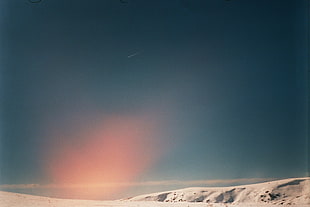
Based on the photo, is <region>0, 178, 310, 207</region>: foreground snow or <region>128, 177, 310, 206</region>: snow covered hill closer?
<region>0, 178, 310, 207</region>: foreground snow

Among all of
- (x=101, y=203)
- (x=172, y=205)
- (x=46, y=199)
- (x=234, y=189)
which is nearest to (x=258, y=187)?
(x=234, y=189)

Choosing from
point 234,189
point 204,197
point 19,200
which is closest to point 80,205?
point 19,200

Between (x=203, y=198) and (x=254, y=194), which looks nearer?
(x=203, y=198)

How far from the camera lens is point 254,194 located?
32.2 ft

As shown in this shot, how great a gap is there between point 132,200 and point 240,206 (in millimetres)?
2904

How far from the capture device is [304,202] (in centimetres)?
763

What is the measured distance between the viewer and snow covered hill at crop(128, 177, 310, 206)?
309 inches

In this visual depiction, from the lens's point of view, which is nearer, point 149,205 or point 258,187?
point 149,205

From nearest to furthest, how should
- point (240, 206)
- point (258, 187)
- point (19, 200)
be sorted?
1. point (19, 200)
2. point (240, 206)
3. point (258, 187)

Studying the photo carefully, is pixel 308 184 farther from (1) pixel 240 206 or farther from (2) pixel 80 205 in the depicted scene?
(2) pixel 80 205

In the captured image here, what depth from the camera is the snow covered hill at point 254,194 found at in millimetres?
7848

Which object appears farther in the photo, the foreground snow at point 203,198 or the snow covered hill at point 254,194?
the snow covered hill at point 254,194

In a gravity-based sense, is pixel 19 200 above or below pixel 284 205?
above

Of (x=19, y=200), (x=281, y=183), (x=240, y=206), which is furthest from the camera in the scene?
(x=281, y=183)
